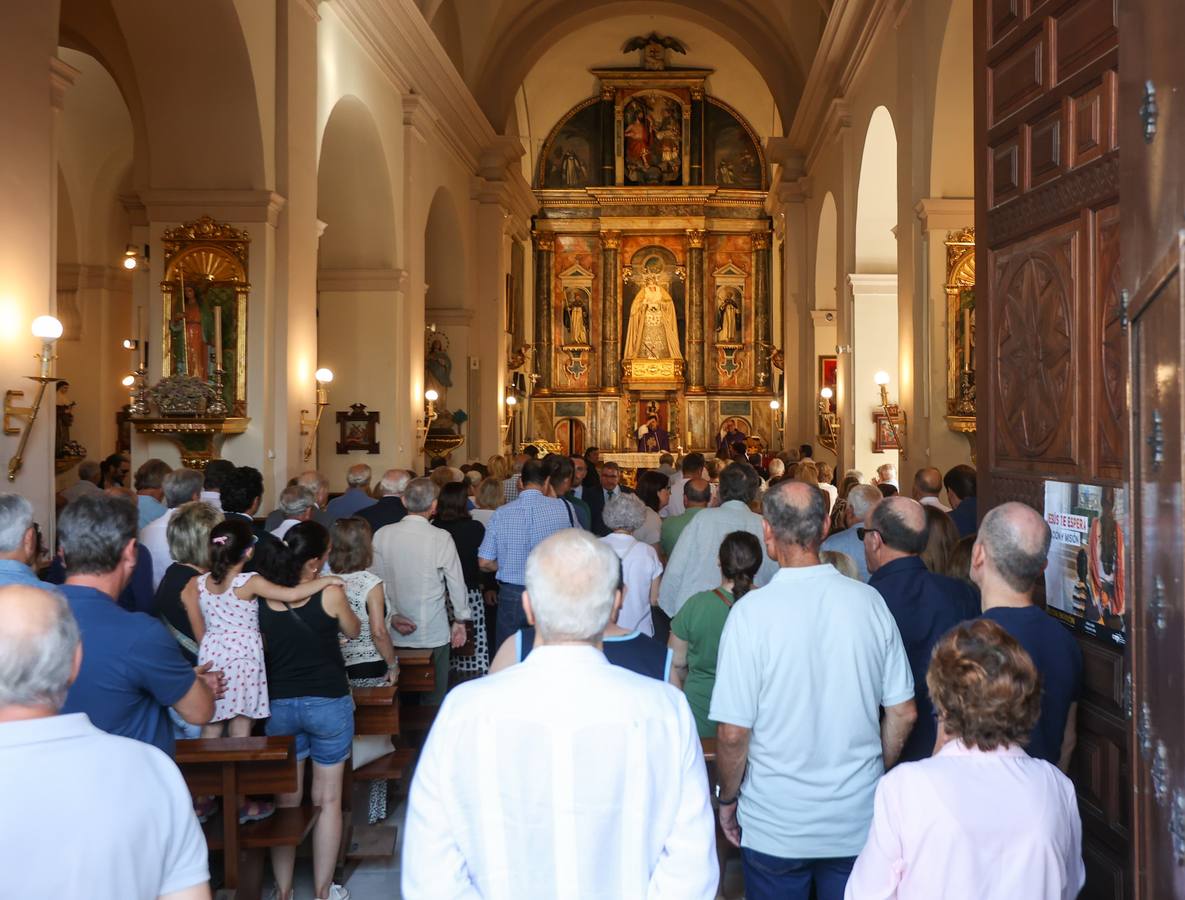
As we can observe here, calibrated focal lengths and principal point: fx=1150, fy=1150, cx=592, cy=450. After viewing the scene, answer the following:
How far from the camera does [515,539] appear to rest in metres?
7.09

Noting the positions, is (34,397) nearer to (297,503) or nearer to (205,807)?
(297,503)

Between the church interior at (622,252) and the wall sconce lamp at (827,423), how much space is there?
84 mm

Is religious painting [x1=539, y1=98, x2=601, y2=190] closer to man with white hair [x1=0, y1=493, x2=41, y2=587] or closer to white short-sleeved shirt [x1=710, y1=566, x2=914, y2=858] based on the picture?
man with white hair [x1=0, y1=493, x2=41, y2=587]

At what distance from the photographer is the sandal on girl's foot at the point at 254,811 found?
4867mm

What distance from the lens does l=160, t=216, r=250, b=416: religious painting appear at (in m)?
10.7

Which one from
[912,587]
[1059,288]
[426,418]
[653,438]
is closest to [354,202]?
[426,418]

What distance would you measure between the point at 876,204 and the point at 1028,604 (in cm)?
1243

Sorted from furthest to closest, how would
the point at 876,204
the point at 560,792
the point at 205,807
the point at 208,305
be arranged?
1. the point at 876,204
2. the point at 208,305
3. the point at 205,807
4. the point at 560,792

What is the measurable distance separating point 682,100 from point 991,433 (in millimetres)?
25567

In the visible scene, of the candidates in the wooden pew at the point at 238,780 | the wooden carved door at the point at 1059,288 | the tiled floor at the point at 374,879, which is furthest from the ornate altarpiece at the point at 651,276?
the wooden pew at the point at 238,780

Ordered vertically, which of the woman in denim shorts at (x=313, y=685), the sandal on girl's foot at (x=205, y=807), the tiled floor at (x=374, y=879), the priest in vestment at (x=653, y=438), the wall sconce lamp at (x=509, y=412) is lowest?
the tiled floor at (x=374, y=879)

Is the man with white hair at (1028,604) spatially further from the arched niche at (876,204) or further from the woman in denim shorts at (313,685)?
the arched niche at (876,204)

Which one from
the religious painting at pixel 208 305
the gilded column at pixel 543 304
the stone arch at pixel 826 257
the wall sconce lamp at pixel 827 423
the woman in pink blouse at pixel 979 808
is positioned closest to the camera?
the woman in pink blouse at pixel 979 808

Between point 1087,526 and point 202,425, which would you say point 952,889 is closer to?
point 1087,526
